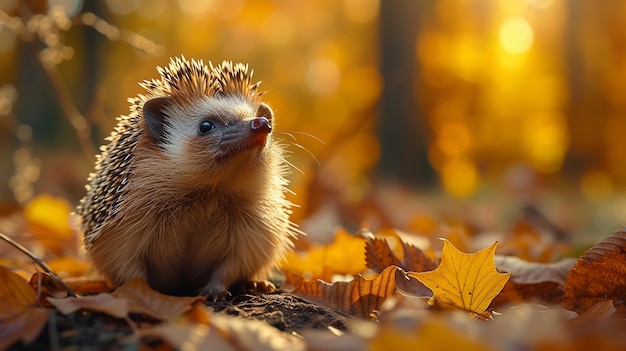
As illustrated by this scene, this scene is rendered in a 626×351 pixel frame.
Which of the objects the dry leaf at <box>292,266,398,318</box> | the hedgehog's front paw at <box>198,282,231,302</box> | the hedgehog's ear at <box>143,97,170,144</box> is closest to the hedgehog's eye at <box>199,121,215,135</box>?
the hedgehog's ear at <box>143,97,170,144</box>

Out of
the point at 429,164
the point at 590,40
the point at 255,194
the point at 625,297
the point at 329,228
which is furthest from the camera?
the point at 590,40

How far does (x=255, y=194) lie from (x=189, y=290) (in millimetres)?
593

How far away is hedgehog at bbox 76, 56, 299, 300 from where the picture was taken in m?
3.04

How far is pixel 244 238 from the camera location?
3.21m

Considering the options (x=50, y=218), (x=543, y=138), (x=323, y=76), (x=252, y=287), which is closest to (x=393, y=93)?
(x=50, y=218)

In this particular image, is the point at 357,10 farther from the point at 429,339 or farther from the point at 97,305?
the point at 429,339

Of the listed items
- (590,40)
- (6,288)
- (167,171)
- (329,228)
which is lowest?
(6,288)

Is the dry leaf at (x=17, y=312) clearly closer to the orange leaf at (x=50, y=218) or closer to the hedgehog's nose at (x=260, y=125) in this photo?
the hedgehog's nose at (x=260, y=125)

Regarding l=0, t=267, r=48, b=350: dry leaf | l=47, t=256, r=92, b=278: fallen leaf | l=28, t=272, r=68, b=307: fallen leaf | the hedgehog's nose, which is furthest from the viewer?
l=47, t=256, r=92, b=278: fallen leaf

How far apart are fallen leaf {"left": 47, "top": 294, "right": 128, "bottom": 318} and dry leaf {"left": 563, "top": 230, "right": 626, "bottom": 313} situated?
1.86 m

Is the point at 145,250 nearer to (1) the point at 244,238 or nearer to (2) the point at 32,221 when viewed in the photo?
(1) the point at 244,238

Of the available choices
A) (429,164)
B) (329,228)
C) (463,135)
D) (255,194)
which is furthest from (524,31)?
(255,194)

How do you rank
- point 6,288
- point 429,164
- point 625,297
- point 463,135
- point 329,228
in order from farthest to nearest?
point 463,135
point 429,164
point 329,228
point 625,297
point 6,288

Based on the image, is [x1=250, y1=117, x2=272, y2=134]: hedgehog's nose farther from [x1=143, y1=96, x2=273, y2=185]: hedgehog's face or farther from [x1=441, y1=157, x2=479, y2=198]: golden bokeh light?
[x1=441, y1=157, x2=479, y2=198]: golden bokeh light
